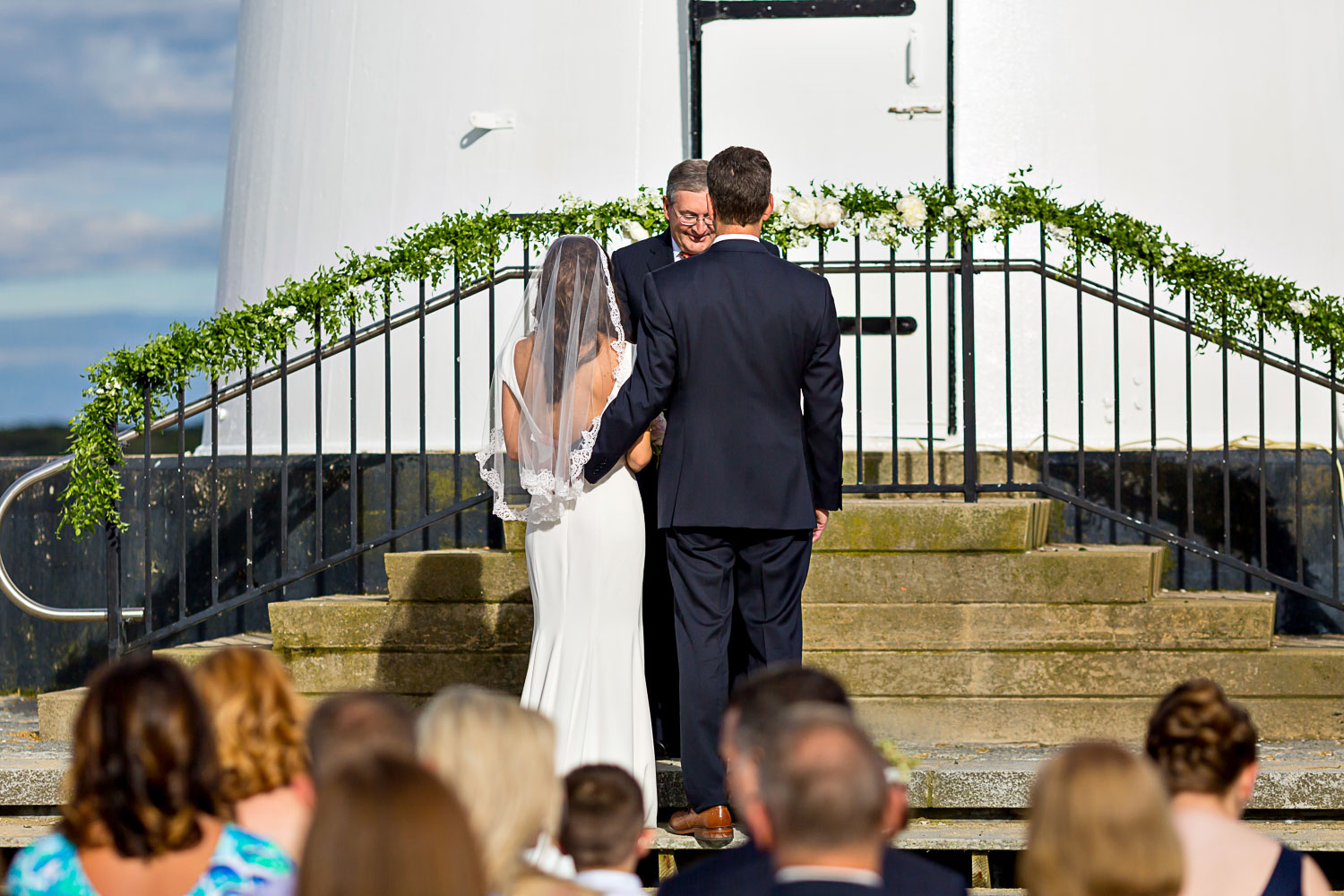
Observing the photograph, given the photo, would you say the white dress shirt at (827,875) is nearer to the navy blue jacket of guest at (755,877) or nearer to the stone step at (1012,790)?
the navy blue jacket of guest at (755,877)

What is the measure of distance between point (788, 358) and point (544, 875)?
2475mm

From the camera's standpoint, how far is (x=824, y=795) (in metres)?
2.12

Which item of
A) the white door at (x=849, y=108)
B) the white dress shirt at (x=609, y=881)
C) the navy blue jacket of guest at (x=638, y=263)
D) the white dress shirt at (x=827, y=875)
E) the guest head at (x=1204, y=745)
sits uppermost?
the white door at (x=849, y=108)

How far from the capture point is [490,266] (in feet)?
20.5

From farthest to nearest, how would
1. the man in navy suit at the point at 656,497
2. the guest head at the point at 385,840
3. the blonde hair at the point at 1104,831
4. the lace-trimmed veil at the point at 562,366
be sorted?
the man in navy suit at the point at 656,497
the lace-trimmed veil at the point at 562,366
the blonde hair at the point at 1104,831
the guest head at the point at 385,840

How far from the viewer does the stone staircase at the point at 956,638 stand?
566cm

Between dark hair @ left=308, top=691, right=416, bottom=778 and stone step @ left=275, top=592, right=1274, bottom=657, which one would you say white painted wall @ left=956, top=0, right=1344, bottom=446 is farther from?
dark hair @ left=308, top=691, right=416, bottom=778

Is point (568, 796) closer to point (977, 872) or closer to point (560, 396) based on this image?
point (560, 396)

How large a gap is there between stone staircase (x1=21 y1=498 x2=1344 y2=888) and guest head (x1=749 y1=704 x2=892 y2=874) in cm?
337

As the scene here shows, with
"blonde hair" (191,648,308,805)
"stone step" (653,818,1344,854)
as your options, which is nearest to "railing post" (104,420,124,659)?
"stone step" (653,818,1344,854)

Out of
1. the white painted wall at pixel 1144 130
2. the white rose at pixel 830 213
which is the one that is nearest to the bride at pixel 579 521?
the white rose at pixel 830 213

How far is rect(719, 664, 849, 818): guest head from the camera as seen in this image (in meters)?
2.56

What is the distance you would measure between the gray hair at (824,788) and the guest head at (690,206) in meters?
3.04

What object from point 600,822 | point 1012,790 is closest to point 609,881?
point 600,822
